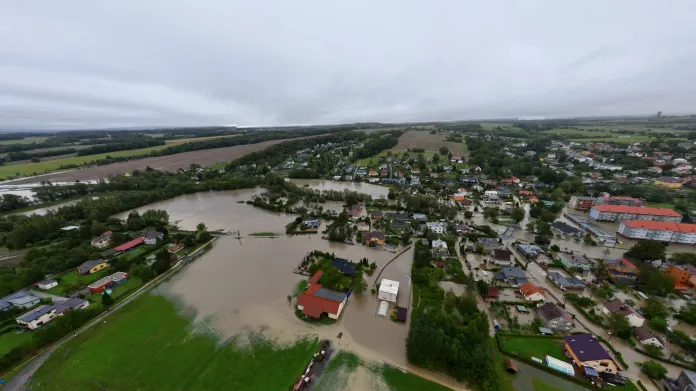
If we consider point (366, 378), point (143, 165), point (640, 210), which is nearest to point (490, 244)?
point (366, 378)

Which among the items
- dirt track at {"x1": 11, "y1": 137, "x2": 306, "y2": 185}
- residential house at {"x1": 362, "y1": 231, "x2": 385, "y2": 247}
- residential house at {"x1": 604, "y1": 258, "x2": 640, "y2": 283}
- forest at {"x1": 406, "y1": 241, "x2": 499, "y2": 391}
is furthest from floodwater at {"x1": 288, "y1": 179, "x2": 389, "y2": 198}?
forest at {"x1": 406, "y1": 241, "x2": 499, "y2": 391}

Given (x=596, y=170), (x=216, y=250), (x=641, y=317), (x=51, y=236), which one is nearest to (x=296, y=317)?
(x=216, y=250)

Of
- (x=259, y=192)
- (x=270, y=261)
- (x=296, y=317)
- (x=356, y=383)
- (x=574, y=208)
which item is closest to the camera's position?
(x=356, y=383)

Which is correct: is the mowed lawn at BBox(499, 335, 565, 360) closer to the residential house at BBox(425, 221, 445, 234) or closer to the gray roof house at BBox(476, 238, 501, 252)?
the gray roof house at BBox(476, 238, 501, 252)

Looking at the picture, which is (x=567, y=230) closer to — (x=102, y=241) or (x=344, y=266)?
(x=344, y=266)

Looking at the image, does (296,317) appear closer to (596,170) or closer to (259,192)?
(259,192)
